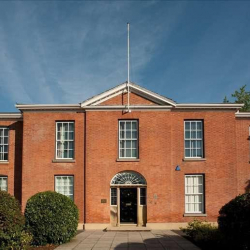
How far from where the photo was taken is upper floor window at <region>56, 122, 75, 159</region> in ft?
77.6

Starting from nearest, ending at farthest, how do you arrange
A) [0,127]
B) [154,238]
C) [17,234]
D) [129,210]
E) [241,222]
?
[241,222] < [17,234] < [154,238] < [129,210] < [0,127]

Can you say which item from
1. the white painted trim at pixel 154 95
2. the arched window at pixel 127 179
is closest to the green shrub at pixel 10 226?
the arched window at pixel 127 179

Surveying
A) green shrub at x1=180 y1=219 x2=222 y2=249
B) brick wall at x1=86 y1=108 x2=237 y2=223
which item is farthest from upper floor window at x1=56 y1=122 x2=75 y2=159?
green shrub at x1=180 y1=219 x2=222 y2=249

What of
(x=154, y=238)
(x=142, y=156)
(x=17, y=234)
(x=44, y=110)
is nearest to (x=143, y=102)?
(x=142, y=156)

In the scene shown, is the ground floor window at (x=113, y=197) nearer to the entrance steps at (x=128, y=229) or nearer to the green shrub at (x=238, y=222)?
the entrance steps at (x=128, y=229)

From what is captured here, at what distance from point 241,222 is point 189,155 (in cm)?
1152

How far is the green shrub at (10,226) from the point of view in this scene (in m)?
13.3

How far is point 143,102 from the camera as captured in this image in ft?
77.1

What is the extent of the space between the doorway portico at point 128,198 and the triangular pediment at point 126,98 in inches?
174

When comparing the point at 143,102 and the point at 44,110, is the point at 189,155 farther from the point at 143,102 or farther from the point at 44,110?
the point at 44,110

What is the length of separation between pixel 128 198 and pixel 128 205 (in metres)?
0.42

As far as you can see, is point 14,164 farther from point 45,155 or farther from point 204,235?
point 204,235

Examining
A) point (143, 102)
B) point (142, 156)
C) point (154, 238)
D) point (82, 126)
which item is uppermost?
point (143, 102)

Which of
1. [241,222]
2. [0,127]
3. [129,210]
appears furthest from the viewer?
[0,127]
